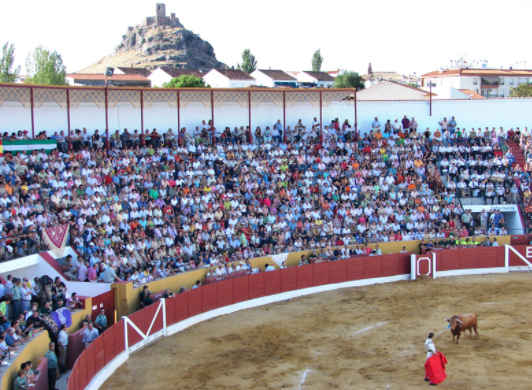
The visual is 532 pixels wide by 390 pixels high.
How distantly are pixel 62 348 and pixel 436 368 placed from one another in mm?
8055

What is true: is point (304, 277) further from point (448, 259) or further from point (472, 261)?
point (472, 261)

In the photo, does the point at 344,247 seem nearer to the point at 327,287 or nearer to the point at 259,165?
the point at 327,287

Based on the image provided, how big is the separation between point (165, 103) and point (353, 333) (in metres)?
16.1

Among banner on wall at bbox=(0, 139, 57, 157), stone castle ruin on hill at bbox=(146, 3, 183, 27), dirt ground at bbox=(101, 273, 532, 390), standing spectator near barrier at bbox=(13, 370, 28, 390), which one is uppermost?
stone castle ruin on hill at bbox=(146, 3, 183, 27)

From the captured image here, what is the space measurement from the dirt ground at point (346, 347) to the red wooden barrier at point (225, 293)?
1.54ft

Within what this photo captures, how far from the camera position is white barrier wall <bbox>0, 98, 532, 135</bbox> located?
2622 cm

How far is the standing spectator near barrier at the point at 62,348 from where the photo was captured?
13523mm

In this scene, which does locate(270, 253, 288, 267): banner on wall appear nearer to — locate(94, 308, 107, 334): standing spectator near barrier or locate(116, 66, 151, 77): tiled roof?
locate(94, 308, 107, 334): standing spectator near barrier

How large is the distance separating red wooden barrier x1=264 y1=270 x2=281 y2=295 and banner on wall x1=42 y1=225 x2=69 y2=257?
6445 millimetres

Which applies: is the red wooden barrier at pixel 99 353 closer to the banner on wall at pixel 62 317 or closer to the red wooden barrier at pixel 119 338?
the red wooden barrier at pixel 119 338

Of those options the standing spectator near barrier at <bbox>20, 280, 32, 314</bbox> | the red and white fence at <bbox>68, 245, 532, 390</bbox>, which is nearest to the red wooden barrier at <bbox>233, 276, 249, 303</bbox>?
the red and white fence at <bbox>68, 245, 532, 390</bbox>

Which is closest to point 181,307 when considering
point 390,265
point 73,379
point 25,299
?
point 25,299

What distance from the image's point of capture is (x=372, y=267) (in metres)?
23.4

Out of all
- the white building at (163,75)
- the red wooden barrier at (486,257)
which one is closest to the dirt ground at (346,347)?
the red wooden barrier at (486,257)
